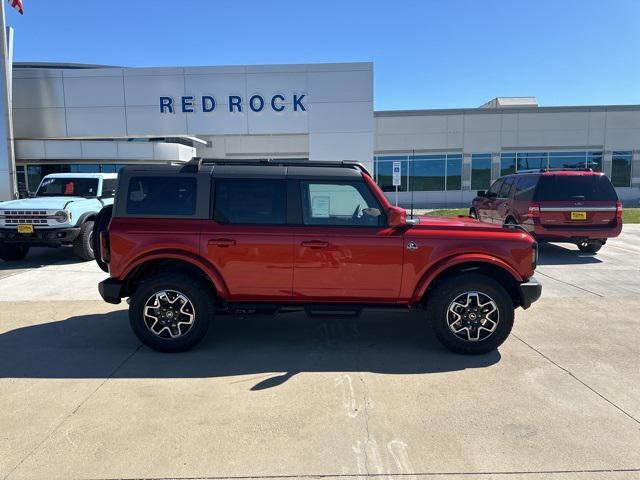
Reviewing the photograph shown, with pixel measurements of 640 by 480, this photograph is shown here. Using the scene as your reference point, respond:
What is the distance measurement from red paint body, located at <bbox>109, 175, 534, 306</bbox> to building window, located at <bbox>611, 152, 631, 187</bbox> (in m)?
30.6

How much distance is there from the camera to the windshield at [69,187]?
10641 mm

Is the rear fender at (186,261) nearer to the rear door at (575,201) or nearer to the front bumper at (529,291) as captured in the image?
the front bumper at (529,291)

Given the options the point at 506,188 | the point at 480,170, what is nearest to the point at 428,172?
the point at 480,170

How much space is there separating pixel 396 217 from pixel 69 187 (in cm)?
910

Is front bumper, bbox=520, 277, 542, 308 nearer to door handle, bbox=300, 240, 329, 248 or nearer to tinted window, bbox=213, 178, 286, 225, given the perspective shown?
door handle, bbox=300, 240, 329, 248

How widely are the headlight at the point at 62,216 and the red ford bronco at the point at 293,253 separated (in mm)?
5260

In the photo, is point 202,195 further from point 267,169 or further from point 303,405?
point 303,405

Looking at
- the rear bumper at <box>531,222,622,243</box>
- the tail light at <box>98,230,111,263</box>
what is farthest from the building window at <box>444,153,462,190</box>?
the tail light at <box>98,230,111,263</box>

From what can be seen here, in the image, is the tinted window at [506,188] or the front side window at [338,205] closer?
the front side window at [338,205]

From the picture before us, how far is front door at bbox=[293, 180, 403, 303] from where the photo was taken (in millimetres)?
4492

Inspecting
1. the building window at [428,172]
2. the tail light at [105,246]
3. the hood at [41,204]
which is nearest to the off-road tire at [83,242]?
the hood at [41,204]

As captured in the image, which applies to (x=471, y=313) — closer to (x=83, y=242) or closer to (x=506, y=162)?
(x=83, y=242)

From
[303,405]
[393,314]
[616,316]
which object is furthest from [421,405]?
[616,316]

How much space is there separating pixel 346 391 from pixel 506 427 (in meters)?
1.23
